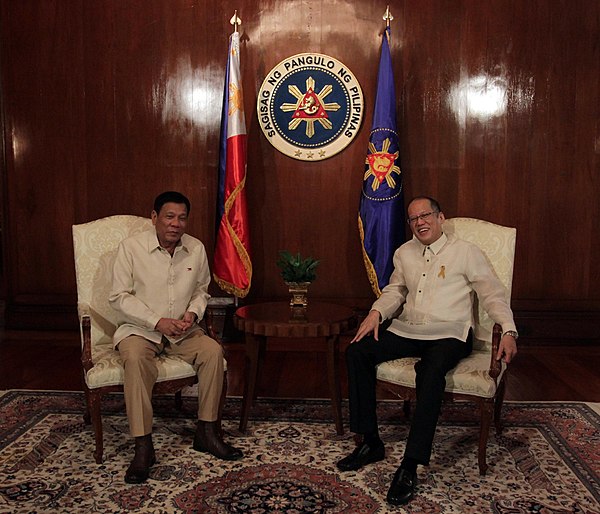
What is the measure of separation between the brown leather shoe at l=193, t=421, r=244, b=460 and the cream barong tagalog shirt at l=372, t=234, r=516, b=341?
0.95 metres

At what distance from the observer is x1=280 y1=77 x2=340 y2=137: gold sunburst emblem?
16.4 feet

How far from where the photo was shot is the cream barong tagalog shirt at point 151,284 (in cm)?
306

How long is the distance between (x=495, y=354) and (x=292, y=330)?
3.07ft

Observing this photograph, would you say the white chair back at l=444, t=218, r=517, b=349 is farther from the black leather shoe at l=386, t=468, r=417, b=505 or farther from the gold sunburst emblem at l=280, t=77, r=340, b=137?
the gold sunburst emblem at l=280, t=77, r=340, b=137

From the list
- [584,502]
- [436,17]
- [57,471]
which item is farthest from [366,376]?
[436,17]

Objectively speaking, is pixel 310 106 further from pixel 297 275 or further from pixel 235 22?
pixel 297 275

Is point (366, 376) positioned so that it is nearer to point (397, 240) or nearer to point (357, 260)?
point (397, 240)

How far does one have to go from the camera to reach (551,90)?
500 cm

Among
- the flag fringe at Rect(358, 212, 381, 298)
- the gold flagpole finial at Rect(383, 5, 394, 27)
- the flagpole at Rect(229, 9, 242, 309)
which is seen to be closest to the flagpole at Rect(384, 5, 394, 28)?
the gold flagpole finial at Rect(383, 5, 394, 27)

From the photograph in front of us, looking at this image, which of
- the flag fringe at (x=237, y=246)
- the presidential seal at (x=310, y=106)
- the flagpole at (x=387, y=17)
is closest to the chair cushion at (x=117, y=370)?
the flag fringe at (x=237, y=246)

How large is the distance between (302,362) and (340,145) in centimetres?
171

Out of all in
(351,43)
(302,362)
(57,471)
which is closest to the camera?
(57,471)

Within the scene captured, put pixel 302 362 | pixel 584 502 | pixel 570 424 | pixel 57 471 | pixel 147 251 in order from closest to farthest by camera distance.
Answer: pixel 584 502, pixel 57 471, pixel 147 251, pixel 570 424, pixel 302 362

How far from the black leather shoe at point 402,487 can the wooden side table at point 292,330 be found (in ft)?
2.12
